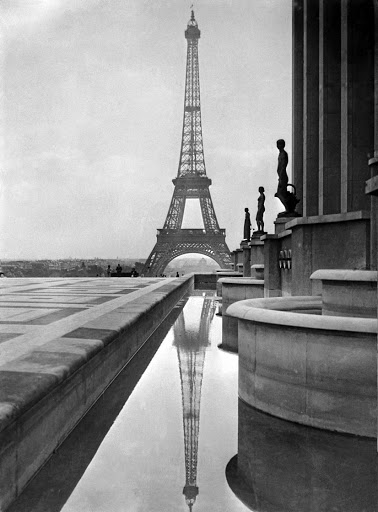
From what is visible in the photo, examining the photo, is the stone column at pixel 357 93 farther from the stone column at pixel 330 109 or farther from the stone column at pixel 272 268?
the stone column at pixel 272 268

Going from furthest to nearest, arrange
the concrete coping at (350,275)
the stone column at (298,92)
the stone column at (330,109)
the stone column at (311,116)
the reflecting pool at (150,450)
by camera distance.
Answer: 1. the stone column at (298,92)
2. the stone column at (311,116)
3. the stone column at (330,109)
4. the concrete coping at (350,275)
5. the reflecting pool at (150,450)

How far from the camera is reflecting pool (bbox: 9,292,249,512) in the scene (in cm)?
312

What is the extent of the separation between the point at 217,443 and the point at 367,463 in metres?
1.24

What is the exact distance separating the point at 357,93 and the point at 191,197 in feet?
161

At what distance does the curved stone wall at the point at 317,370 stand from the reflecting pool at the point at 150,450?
0.58 metres

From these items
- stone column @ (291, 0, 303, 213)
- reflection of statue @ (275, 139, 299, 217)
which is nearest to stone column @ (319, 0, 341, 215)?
reflection of statue @ (275, 139, 299, 217)

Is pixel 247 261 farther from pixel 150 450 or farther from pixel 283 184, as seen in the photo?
pixel 150 450

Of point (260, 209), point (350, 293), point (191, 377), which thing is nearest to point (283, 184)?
point (191, 377)

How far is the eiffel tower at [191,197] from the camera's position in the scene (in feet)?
188

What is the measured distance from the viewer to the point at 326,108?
1631cm

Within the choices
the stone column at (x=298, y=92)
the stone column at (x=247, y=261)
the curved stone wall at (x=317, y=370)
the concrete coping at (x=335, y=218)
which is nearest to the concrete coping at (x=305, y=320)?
the curved stone wall at (x=317, y=370)

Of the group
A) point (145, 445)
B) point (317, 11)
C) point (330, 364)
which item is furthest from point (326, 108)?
point (145, 445)

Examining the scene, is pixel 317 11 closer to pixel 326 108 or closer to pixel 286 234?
pixel 326 108

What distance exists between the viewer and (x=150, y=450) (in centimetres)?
399
